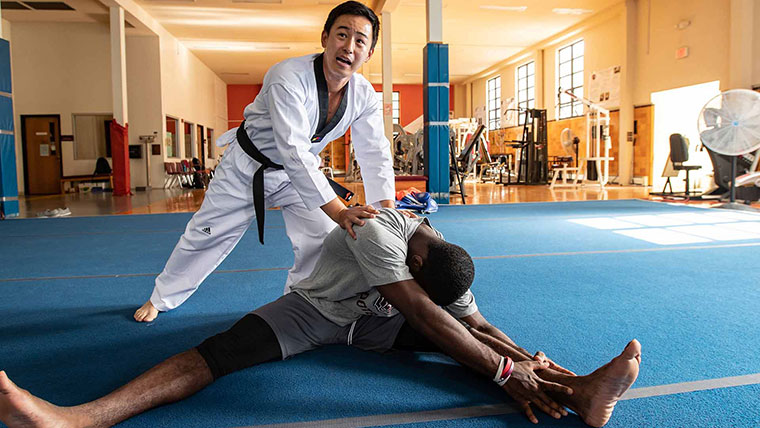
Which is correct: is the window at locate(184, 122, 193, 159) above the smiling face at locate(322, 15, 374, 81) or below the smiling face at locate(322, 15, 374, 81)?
above

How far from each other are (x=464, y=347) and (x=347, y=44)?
1112mm

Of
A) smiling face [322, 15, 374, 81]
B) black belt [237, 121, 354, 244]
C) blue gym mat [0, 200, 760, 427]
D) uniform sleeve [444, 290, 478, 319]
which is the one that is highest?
smiling face [322, 15, 374, 81]

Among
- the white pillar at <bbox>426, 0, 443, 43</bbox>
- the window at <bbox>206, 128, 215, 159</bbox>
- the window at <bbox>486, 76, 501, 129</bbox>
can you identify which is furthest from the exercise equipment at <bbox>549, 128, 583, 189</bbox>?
the window at <bbox>206, 128, 215, 159</bbox>

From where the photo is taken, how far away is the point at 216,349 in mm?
1572

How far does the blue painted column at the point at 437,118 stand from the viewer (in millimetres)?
7715

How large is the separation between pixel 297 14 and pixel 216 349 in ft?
39.3

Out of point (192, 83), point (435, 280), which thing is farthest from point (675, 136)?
point (192, 83)

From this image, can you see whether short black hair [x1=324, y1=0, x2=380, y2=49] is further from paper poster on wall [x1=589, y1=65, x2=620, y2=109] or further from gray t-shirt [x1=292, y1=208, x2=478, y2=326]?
paper poster on wall [x1=589, y1=65, x2=620, y2=109]

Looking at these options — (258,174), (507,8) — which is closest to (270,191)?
(258,174)

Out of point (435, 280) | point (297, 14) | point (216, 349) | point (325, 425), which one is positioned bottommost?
point (325, 425)

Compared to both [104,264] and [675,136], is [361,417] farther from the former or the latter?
[675,136]

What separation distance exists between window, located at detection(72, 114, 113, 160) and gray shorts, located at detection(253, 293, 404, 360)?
12595 mm

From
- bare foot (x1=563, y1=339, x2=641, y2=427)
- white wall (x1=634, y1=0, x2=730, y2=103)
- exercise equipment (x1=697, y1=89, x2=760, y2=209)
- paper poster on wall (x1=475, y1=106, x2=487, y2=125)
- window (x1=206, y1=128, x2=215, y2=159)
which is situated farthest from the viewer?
paper poster on wall (x1=475, y1=106, x2=487, y2=125)

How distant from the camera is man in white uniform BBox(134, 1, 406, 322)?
6.15ft
